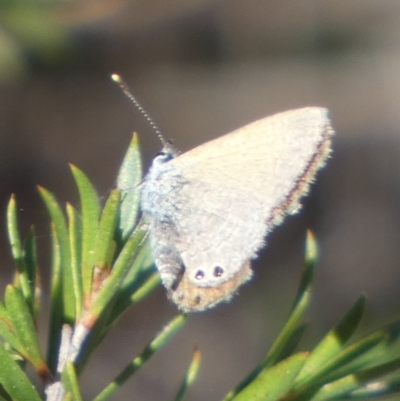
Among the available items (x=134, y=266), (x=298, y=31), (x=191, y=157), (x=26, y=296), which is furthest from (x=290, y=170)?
(x=298, y=31)

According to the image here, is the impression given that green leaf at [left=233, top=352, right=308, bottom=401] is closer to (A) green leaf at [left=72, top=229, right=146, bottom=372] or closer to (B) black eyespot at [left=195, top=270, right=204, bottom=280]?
(A) green leaf at [left=72, top=229, right=146, bottom=372]

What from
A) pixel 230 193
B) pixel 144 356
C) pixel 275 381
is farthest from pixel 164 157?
pixel 275 381

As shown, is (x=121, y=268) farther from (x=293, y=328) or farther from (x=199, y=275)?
(x=199, y=275)

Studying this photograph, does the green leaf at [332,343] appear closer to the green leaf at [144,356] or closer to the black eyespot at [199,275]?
the green leaf at [144,356]

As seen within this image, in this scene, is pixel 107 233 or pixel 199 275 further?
pixel 199 275

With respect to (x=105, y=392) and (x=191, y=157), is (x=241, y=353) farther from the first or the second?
(x=105, y=392)

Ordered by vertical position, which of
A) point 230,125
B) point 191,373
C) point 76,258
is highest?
point 230,125
